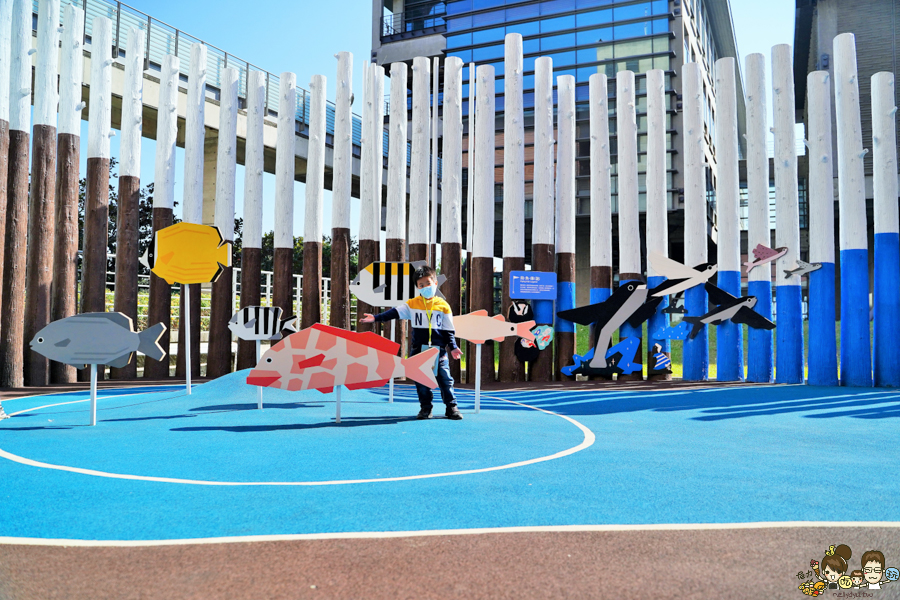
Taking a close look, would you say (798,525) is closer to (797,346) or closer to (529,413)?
(529,413)

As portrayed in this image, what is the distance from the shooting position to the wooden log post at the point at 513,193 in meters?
13.2

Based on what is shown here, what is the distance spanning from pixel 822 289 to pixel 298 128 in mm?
12054

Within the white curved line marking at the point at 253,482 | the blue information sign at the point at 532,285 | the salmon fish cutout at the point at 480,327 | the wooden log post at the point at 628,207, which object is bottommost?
the white curved line marking at the point at 253,482

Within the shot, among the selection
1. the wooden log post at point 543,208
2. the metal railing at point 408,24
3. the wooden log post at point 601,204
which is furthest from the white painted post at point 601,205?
the metal railing at point 408,24

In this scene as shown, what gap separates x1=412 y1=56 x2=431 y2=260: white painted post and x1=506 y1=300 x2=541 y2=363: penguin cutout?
7.59 feet

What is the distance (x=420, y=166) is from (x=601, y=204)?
382 centimetres

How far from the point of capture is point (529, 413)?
862 cm

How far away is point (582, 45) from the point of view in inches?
1040

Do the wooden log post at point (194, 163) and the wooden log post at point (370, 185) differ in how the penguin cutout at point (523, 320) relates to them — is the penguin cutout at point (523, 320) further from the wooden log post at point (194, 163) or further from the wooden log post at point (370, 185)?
the wooden log post at point (194, 163)

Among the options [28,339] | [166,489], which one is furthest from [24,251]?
[166,489]

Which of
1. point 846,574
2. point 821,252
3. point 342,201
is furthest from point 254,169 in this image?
point 846,574

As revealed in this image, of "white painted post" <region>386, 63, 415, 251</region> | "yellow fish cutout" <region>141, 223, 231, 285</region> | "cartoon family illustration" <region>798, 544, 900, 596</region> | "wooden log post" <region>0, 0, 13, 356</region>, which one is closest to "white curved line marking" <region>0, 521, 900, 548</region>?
"cartoon family illustration" <region>798, 544, 900, 596</region>

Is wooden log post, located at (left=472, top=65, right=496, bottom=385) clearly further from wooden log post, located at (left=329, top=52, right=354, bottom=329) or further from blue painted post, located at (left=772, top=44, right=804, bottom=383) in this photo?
blue painted post, located at (left=772, top=44, right=804, bottom=383)

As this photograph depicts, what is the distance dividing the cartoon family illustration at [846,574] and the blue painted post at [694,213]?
10085 millimetres
